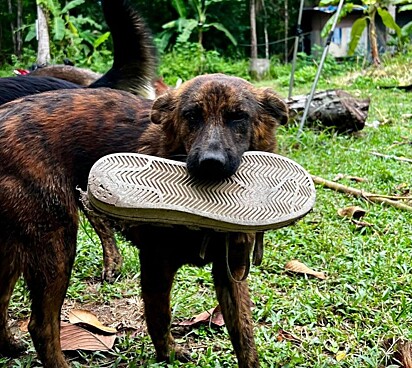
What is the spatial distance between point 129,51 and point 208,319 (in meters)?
1.97

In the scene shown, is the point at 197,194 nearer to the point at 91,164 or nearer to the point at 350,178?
the point at 91,164

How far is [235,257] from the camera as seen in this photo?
294cm

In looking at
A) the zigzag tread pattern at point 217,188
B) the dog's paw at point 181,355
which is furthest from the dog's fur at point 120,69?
the zigzag tread pattern at point 217,188

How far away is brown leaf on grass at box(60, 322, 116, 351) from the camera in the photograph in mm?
3385

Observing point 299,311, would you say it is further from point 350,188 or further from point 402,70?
point 402,70

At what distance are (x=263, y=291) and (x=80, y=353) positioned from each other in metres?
1.27

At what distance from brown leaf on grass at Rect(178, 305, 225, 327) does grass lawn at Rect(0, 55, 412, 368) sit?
1.7 inches

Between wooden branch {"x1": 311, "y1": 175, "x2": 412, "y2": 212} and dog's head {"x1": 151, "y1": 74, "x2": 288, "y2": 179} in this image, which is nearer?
dog's head {"x1": 151, "y1": 74, "x2": 288, "y2": 179}

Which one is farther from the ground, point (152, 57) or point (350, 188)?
point (152, 57)

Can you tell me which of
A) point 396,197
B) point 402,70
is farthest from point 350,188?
point 402,70

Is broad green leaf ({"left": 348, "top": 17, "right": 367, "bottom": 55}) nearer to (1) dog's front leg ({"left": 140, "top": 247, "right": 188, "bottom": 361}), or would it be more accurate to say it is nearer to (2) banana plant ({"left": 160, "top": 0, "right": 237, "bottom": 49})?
(2) banana plant ({"left": 160, "top": 0, "right": 237, "bottom": 49})

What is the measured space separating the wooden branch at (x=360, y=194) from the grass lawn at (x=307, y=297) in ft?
0.22

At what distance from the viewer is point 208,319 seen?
3613mm

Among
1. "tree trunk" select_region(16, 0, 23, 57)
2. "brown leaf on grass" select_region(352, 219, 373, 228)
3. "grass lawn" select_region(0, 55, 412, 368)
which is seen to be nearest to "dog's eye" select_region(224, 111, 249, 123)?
"grass lawn" select_region(0, 55, 412, 368)
